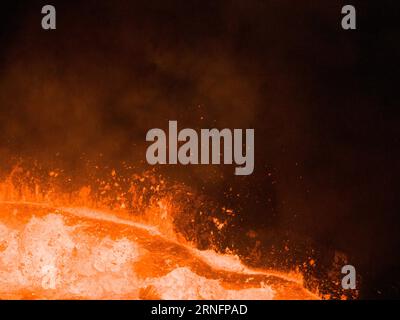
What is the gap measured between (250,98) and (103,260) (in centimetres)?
194

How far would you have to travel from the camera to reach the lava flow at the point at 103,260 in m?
3.82

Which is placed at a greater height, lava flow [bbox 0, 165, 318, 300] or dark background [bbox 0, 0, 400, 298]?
dark background [bbox 0, 0, 400, 298]

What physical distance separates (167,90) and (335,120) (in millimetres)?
1555

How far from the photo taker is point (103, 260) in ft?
13.1

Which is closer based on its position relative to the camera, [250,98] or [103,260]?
[103,260]

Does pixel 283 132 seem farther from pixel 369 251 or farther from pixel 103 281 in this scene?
pixel 103 281

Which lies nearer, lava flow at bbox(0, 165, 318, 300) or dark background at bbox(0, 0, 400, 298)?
lava flow at bbox(0, 165, 318, 300)

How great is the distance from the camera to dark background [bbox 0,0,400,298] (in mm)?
4176

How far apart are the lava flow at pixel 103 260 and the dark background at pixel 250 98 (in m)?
0.40

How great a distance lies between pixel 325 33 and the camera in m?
4.18

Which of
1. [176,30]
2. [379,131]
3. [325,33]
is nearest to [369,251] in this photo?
[379,131]

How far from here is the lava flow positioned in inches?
150

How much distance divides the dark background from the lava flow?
0.40 meters
